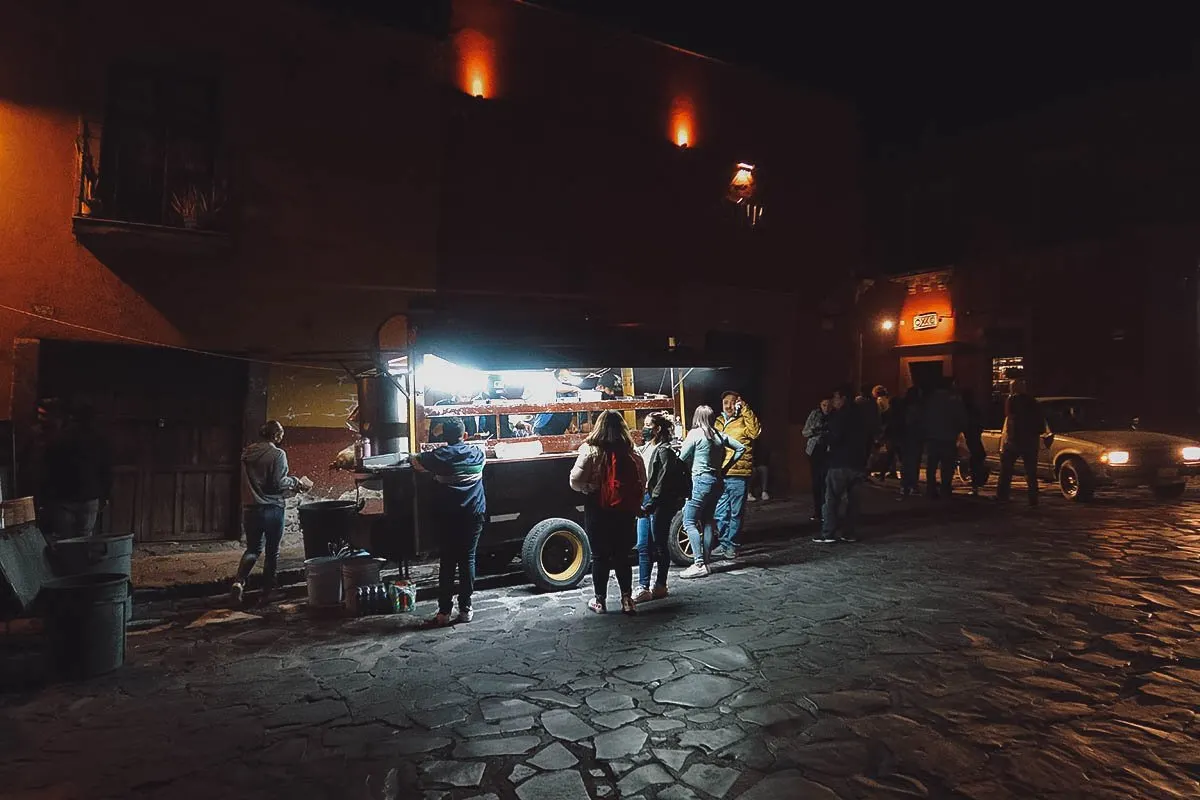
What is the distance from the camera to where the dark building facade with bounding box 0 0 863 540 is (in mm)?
8938

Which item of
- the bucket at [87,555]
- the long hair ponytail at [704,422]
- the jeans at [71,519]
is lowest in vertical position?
the bucket at [87,555]

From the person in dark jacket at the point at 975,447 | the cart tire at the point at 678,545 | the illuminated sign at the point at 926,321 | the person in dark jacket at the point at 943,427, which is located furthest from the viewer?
the illuminated sign at the point at 926,321

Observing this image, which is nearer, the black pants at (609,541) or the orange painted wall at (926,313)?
the black pants at (609,541)

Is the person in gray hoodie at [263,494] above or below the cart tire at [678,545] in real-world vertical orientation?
above

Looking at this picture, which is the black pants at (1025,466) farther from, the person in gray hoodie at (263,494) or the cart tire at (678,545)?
the person in gray hoodie at (263,494)

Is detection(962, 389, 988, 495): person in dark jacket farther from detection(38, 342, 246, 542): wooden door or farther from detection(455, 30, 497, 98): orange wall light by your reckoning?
detection(38, 342, 246, 542): wooden door

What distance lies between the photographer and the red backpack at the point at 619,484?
6.77 meters

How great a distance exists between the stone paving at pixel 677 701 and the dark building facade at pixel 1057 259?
15.1m

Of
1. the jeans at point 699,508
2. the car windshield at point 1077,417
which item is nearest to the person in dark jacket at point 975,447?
the car windshield at point 1077,417

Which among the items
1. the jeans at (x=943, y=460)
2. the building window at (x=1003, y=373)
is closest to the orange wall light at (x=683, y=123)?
the jeans at (x=943, y=460)

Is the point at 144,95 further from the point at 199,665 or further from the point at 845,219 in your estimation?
the point at 845,219

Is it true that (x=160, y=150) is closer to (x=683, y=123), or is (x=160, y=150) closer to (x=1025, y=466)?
(x=683, y=123)

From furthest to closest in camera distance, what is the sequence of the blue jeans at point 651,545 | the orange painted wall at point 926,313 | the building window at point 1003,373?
the orange painted wall at point 926,313, the building window at point 1003,373, the blue jeans at point 651,545

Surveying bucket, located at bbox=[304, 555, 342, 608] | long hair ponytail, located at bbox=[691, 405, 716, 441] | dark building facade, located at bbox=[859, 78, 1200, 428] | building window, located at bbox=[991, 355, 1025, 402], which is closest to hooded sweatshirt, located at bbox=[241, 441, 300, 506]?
bucket, located at bbox=[304, 555, 342, 608]
